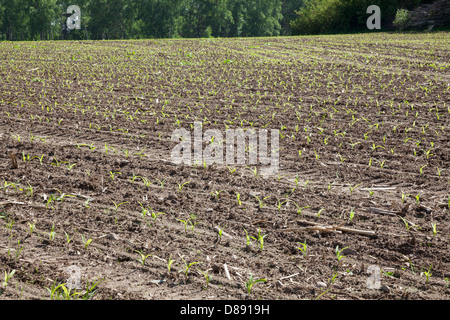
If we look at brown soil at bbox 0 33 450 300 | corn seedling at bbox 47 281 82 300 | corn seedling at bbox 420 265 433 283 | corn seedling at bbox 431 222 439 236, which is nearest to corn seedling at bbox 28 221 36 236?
brown soil at bbox 0 33 450 300

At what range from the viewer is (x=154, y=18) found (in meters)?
59.8

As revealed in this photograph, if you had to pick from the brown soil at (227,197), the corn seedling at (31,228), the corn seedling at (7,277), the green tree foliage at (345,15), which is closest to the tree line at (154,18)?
the green tree foliage at (345,15)

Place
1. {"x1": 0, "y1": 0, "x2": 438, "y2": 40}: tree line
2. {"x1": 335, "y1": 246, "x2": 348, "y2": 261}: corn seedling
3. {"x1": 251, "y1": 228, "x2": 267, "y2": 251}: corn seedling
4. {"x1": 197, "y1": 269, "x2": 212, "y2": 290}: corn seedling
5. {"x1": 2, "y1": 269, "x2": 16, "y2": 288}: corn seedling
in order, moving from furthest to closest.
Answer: {"x1": 0, "y1": 0, "x2": 438, "y2": 40}: tree line
{"x1": 251, "y1": 228, "x2": 267, "y2": 251}: corn seedling
{"x1": 335, "y1": 246, "x2": 348, "y2": 261}: corn seedling
{"x1": 197, "y1": 269, "x2": 212, "y2": 290}: corn seedling
{"x1": 2, "y1": 269, "x2": 16, "y2": 288}: corn seedling

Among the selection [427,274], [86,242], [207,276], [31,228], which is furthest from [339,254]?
[31,228]

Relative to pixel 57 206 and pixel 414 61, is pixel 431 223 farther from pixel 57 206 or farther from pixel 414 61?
pixel 414 61

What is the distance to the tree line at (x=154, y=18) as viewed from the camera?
51031 millimetres

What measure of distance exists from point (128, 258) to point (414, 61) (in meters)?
14.6

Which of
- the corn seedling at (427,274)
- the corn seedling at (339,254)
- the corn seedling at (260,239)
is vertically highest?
the corn seedling at (260,239)

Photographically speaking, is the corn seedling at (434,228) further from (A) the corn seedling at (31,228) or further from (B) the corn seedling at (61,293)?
(A) the corn seedling at (31,228)

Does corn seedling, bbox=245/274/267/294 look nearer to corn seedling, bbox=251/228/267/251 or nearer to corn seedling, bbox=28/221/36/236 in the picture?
corn seedling, bbox=251/228/267/251

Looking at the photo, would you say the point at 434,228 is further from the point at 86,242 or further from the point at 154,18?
the point at 154,18

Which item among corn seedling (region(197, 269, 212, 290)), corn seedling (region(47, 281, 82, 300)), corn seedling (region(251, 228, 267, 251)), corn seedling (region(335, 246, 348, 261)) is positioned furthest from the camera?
corn seedling (region(251, 228, 267, 251))

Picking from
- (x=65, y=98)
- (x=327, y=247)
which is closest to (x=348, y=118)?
(x=327, y=247)

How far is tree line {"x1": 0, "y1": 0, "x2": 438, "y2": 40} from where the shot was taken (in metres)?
51.0
